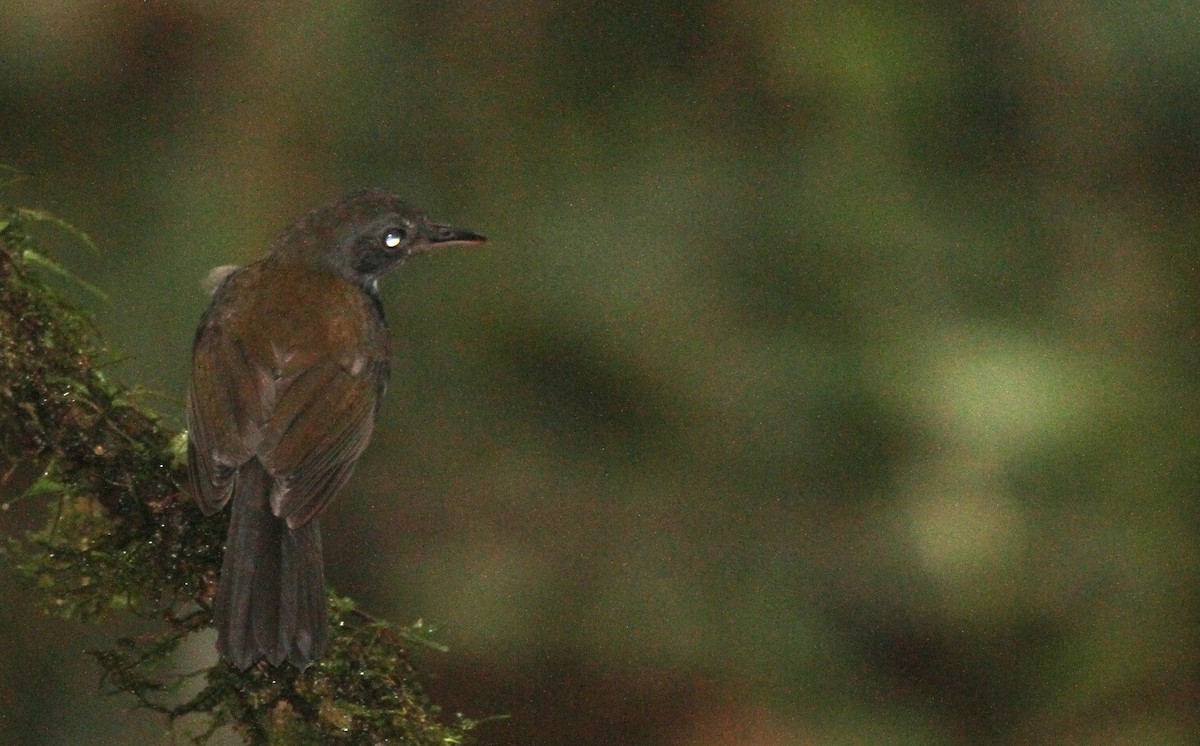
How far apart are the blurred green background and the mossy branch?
199 cm

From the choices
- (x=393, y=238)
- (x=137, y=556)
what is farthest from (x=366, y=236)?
(x=137, y=556)

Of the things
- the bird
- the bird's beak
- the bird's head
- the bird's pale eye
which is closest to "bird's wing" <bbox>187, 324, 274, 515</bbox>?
the bird

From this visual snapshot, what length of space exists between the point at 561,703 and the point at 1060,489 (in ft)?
6.96

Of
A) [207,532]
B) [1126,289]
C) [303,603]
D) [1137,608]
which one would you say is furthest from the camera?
[1126,289]

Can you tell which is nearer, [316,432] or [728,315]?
[316,432]

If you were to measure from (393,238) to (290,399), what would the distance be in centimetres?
82

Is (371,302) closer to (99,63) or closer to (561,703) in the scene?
(99,63)

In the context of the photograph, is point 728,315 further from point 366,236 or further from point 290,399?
point 290,399

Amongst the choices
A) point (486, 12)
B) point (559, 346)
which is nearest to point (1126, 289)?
point (559, 346)

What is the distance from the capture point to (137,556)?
141 inches

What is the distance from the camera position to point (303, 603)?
3418mm

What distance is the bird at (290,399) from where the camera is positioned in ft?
11.1

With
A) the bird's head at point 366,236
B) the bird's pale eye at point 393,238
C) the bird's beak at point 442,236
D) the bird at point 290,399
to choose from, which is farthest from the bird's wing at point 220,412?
the bird's beak at point 442,236

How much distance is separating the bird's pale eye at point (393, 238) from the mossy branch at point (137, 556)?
3.52 feet
